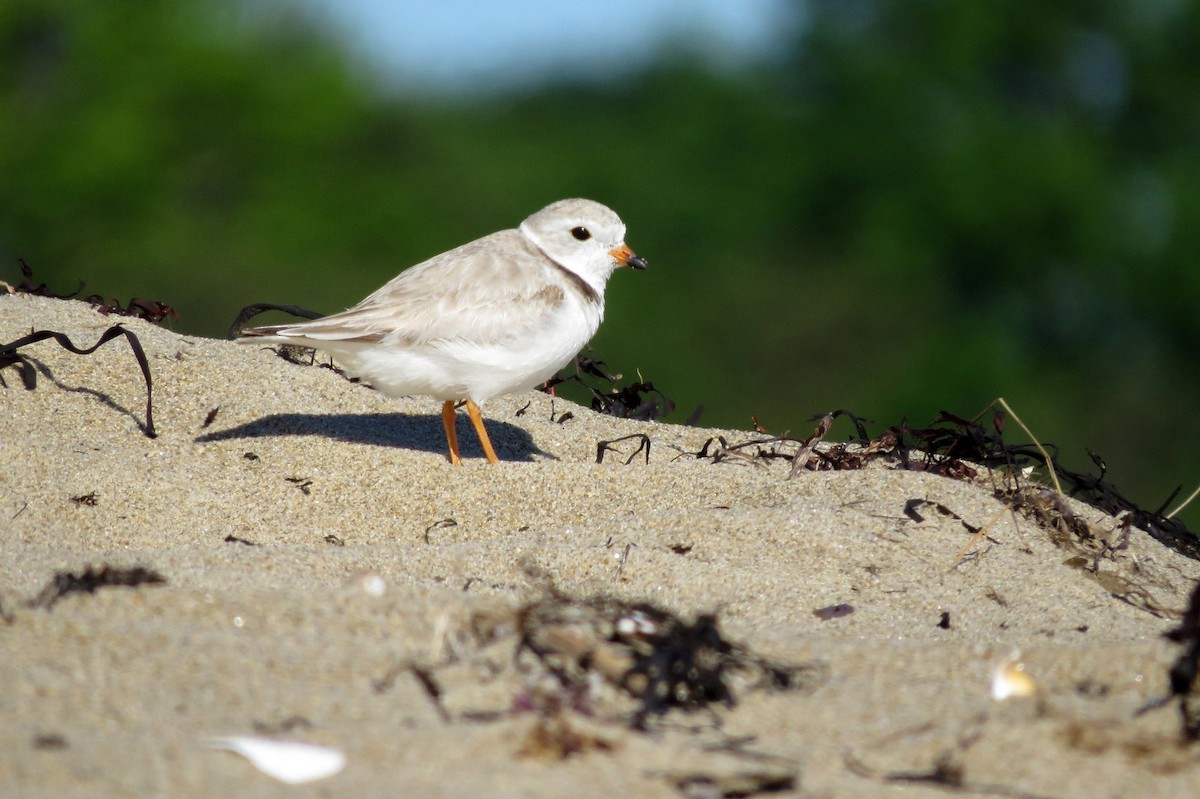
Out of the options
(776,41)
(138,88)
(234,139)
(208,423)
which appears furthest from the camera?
(776,41)

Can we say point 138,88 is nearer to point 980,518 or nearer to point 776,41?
point 776,41

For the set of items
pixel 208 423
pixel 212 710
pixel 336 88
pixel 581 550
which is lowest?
pixel 212 710

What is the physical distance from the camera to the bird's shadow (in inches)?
191

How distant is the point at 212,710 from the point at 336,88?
34.4 m

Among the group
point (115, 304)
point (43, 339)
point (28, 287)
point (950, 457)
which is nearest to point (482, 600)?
point (950, 457)

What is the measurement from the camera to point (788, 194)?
33.6 metres

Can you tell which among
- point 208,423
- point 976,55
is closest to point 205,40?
point 976,55

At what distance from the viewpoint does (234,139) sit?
108ft

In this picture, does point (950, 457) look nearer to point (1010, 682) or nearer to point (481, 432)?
point (481, 432)

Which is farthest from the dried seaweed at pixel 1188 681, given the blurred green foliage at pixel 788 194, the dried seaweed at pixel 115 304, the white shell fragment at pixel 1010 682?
the blurred green foliage at pixel 788 194

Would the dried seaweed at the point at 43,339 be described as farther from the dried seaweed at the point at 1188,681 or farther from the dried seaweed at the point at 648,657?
the dried seaweed at the point at 1188,681

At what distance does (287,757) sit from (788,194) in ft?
107

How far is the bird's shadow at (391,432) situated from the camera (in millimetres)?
4855

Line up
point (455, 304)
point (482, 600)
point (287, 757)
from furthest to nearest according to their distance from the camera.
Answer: point (455, 304) → point (482, 600) → point (287, 757)
